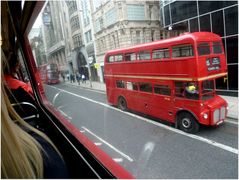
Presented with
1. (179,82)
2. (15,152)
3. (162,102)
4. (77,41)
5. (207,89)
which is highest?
(77,41)

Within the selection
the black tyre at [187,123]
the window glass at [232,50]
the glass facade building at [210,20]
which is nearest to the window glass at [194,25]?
the glass facade building at [210,20]

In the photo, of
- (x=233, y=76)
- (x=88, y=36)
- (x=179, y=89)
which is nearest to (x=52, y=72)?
(x=88, y=36)

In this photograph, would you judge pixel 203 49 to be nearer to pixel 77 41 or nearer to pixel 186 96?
pixel 186 96

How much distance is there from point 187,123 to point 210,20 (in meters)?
1.31

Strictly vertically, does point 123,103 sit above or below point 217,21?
below

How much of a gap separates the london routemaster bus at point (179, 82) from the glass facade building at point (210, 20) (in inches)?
4.3

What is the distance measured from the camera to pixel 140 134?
211cm

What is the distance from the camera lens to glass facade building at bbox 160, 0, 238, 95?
1.50m

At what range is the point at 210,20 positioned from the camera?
2342 mm

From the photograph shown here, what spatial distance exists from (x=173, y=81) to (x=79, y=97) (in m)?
1.60

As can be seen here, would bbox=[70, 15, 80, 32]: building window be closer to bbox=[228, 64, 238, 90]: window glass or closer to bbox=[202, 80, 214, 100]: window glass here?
bbox=[202, 80, 214, 100]: window glass

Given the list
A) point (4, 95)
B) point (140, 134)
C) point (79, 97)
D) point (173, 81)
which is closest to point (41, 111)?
point (79, 97)

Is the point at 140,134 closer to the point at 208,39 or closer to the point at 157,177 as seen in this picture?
the point at 157,177

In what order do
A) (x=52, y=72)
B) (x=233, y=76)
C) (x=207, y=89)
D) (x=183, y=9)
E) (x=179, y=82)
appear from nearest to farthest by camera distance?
(x=52, y=72) < (x=183, y=9) < (x=179, y=82) < (x=207, y=89) < (x=233, y=76)
